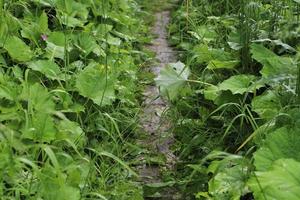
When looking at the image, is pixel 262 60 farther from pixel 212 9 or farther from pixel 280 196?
pixel 212 9

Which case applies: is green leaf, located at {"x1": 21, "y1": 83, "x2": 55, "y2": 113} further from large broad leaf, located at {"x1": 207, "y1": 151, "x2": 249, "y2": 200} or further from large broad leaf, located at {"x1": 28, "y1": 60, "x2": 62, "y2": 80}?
large broad leaf, located at {"x1": 207, "y1": 151, "x2": 249, "y2": 200}

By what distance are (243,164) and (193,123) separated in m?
0.81

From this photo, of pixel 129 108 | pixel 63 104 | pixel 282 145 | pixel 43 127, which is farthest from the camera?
pixel 129 108

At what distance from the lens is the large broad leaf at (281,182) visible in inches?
63.1

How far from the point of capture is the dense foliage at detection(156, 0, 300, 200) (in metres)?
1.88

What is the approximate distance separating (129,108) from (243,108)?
2.93ft

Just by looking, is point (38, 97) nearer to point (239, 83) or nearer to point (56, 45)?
point (56, 45)

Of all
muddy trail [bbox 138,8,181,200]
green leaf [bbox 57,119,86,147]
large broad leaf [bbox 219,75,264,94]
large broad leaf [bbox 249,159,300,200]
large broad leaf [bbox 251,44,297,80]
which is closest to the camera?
large broad leaf [bbox 249,159,300,200]

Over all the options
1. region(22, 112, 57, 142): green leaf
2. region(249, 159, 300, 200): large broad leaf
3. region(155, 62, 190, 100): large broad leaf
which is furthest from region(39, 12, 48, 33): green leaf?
region(249, 159, 300, 200): large broad leaf

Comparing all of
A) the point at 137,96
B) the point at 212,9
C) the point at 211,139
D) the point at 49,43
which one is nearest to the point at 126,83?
the point at 137,96

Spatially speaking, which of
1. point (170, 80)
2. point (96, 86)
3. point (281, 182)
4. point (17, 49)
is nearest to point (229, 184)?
point (281, 182)

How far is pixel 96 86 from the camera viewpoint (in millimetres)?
2676

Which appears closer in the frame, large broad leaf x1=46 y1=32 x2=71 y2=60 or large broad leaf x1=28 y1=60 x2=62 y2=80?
large broad leaf x1=28 y1=60 x2=62 y2=80

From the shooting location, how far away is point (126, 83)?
10.5 feet
